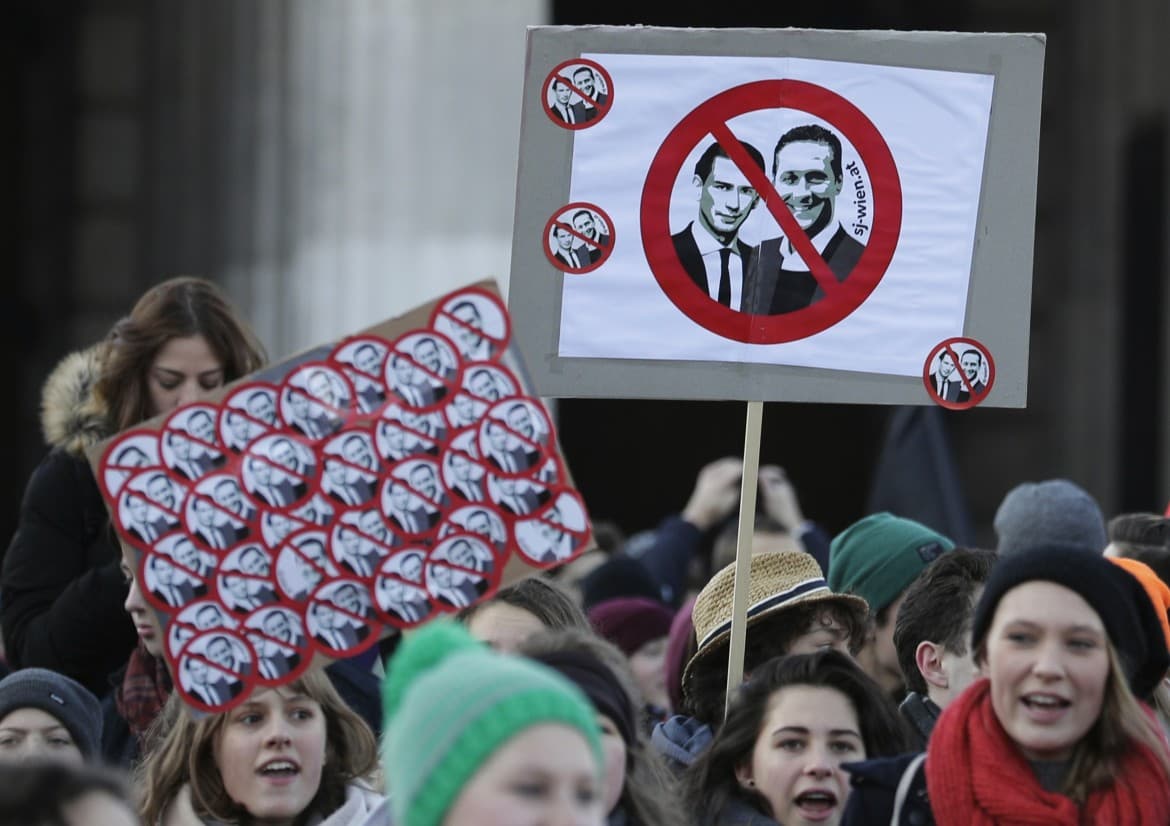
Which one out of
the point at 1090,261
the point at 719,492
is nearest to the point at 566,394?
the point at 719,492

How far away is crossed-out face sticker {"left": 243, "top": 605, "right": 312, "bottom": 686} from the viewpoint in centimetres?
398

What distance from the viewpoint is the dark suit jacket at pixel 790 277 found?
495 centimetres

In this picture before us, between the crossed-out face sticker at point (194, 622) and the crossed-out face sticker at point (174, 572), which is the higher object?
the crossed-out face sticker at point (174, 572)

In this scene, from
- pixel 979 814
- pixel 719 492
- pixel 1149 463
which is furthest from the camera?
pixel 1149 463

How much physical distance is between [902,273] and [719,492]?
338cm

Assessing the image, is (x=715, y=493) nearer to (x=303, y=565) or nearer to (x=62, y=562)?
(x=62, y=562)

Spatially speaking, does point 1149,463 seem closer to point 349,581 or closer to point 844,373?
point 844,373

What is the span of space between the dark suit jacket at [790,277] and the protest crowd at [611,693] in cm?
69

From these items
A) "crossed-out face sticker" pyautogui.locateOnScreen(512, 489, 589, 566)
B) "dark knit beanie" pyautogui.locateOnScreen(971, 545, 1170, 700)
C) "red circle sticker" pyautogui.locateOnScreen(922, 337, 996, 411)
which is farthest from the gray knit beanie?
"crossed-out face sticker" pyautogui.locateOnScreen(512, 489, 589, 566)

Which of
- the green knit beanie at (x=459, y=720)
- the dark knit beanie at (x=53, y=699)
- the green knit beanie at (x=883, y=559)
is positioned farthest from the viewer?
the green knit beanie at (x=883, y=559)

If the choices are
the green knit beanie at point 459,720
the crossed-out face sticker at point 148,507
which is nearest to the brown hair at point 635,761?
the crossed-out face sticker at point 148,507

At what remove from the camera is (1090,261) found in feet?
A: 54.9

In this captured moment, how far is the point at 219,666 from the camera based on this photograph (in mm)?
3965

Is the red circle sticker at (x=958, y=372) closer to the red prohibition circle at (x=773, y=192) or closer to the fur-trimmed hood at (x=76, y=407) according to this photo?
the red prohibition circle at (x=773, y=192)
